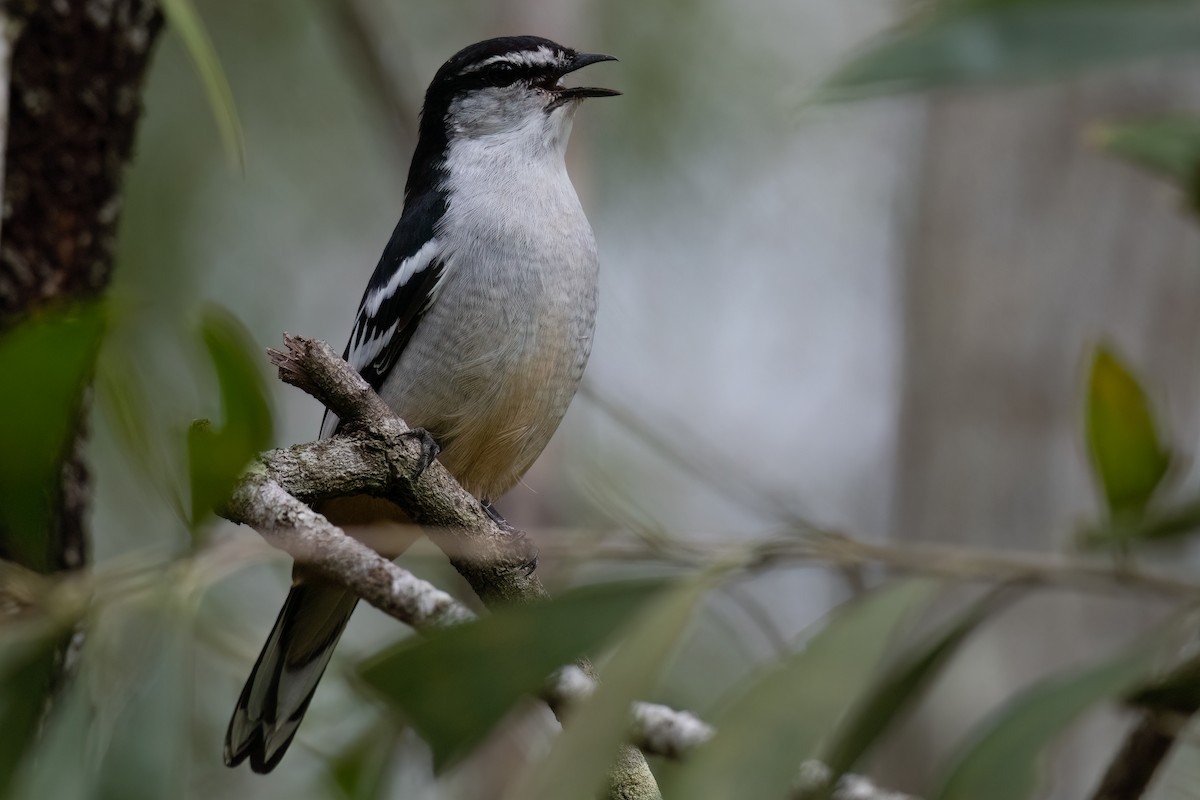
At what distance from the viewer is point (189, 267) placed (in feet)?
24.4

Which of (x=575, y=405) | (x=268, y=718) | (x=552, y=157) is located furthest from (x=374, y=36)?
(x=268, y=718)

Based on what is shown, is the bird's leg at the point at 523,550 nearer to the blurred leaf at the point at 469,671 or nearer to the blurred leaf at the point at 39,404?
the blurred leaf at the point at 469,671

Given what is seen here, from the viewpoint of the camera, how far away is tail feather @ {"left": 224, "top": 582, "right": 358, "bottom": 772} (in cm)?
342

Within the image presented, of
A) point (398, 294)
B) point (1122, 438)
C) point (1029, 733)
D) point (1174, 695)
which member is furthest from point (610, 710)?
point (398, 294)

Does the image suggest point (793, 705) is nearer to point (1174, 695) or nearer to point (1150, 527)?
point (1174, 695)

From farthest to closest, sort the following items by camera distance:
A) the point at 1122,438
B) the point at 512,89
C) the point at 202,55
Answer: the point at 512,89, the point at 1122,438, the point at 202,55

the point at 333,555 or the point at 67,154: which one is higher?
the point at 67,154

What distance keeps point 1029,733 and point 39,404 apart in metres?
1.91

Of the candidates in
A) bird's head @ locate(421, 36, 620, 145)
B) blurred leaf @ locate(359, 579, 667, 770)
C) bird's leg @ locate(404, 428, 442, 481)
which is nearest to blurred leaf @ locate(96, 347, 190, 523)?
bird's leg @ locate(404, 428, 442, 481)

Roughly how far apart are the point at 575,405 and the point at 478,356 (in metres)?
3.40

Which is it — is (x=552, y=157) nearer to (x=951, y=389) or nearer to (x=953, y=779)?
(x=953, y=779)

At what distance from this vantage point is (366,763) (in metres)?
3.52

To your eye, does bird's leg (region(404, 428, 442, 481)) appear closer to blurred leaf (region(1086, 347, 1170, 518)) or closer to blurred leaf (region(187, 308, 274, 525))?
blurred leaf (region(187, 308, 274, 525))

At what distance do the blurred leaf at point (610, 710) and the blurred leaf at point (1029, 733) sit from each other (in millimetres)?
581
